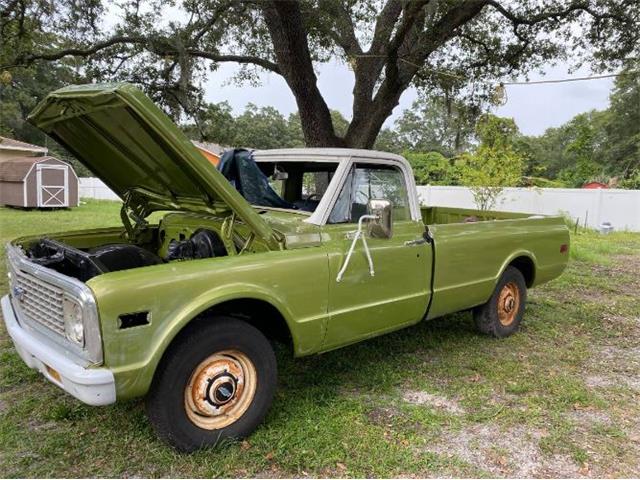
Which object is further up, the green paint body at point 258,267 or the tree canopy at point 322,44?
the tree canopy at point 322,44

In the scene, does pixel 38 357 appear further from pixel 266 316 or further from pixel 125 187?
pixel 125 187

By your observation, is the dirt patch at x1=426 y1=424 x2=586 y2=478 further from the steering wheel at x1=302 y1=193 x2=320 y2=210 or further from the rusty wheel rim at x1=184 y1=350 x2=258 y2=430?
the steering wheel at x1=302 y1=193 x2=320 y2=210

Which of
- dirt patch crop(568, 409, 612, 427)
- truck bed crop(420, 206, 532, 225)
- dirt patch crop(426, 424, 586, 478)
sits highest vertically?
truck bed crop(420, 206, 532, 225)

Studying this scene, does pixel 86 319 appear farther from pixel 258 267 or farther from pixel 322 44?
pixel 322 44

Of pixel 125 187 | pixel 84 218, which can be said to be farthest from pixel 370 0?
pixel 84 218

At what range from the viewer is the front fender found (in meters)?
2.53

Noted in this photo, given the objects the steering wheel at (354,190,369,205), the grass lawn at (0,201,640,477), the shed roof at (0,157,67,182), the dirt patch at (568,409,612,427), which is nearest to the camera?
the grass lawn at (0,201,640,477)

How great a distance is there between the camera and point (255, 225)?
3.21 m

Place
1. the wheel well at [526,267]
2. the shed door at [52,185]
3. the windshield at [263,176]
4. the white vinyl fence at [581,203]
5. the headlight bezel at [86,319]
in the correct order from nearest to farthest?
the headlight bezel at [86,319] < the windshield at [263,176] < the wheel well at [526,267] < the white vinyl fence at [581,203] < the shed door at [52,185]

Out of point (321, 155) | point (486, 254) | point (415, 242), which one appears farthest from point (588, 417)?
point (321, 155)

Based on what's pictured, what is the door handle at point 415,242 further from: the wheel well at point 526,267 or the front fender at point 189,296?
the wheel well at point 526,267

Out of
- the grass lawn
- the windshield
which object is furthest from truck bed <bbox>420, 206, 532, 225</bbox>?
the windshield

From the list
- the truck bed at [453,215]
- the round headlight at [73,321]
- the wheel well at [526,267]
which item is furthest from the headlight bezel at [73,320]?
the truck bed at [453,215]

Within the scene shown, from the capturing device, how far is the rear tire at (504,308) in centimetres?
515
